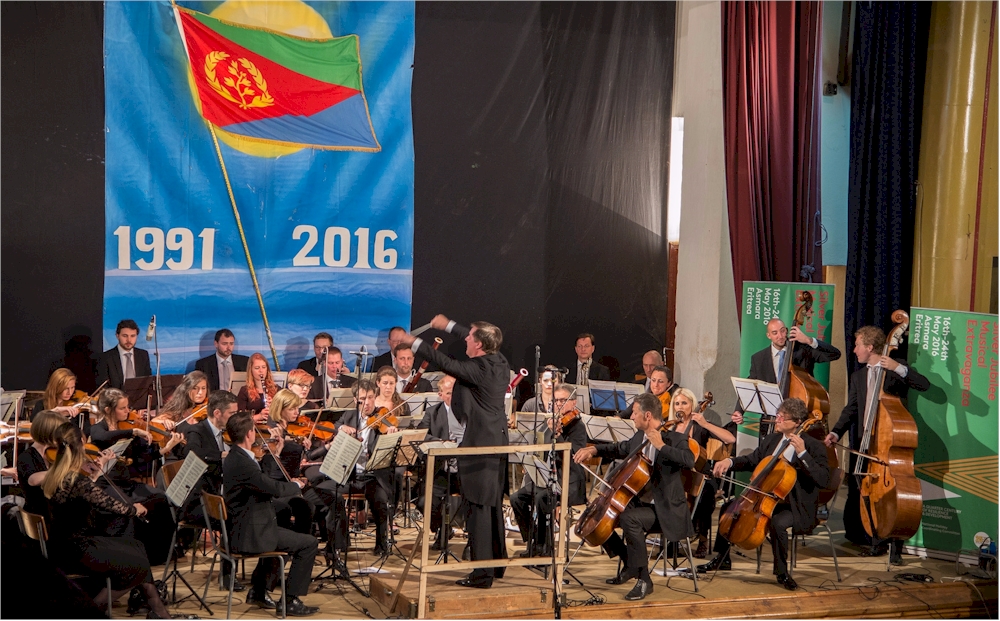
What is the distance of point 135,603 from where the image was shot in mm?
5527

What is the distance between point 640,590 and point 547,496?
873 mm

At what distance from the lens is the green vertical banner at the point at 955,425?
258 inches

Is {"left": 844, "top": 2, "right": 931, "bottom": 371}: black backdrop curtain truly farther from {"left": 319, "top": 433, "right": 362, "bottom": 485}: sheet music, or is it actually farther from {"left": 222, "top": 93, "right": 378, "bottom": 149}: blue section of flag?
{"left": 319, "top": 433, "right": 362, "bottom": 485}: sheet music

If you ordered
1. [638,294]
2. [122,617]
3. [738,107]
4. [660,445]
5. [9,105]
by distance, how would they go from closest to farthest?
1. [122,617]
2. [660,445]
3. [9,105]
4. [738,107]
5. [638,294]

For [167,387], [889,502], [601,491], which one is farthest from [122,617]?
[889,502]

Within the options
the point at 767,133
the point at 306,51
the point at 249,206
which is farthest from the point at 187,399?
the point at 767,133

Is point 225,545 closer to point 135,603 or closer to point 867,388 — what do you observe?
point 135,603

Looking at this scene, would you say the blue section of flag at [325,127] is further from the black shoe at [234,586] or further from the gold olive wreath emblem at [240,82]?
the black shoe at [234,586]

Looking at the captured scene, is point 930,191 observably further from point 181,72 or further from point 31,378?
point 31,378

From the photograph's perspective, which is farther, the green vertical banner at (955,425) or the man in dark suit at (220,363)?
the man in dark suit at (220,363)

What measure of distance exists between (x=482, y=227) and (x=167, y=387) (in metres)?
3.15

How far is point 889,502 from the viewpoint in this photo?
20.9 feet

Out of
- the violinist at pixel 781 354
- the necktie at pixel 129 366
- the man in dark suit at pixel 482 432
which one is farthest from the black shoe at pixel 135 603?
the violinist at pixel 781 354

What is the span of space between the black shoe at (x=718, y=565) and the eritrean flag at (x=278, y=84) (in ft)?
15.8
